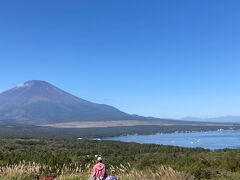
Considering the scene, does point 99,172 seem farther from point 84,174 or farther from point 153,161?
point 153,161

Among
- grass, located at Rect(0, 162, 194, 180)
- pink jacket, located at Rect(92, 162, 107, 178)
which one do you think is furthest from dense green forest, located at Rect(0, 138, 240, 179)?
pink jacket, located at Rect(92, 162, 107, 178)

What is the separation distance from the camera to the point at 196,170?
2061 centimetres

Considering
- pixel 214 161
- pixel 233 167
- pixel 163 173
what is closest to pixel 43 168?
pixel 163 173

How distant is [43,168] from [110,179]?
480cm

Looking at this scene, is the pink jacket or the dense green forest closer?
the pink jacket

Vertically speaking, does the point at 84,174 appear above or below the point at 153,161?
above

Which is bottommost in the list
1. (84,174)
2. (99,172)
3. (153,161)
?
(153,161)

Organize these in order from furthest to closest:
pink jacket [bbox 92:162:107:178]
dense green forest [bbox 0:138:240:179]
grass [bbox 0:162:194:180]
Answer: dense green forest [bbox 0:138:240:179]
pink jacket [bbox 92:162:107:178]
grass [bbox 0:162:194:180]

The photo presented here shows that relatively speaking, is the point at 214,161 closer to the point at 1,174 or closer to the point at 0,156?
the point at 1,174

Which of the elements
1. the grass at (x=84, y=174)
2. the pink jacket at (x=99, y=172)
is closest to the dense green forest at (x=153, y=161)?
the grass at (x=84, y=174)

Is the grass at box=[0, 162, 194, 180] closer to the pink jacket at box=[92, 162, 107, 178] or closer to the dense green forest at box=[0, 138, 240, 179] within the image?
the pink jacket at box=[92, 162, 107, 178]

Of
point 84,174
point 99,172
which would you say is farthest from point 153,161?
point 99,172

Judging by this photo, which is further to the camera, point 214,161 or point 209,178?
point 214,161

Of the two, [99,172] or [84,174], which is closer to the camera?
[99,172]
